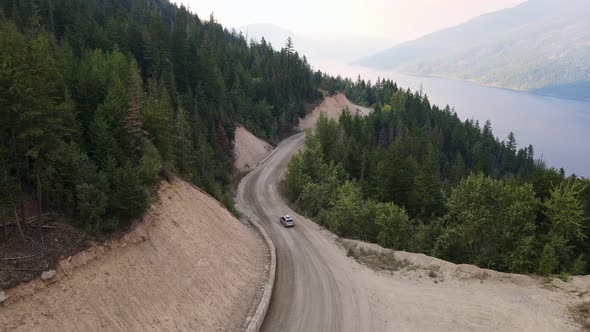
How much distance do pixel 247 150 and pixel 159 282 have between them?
51.8 meters

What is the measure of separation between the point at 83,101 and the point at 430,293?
2905 cm

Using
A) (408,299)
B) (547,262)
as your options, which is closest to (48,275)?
(408,299)

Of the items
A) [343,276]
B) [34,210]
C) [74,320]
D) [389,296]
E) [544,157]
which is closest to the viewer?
[74,320]

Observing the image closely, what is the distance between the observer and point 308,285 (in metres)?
28.8

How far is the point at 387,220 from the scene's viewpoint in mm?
36531

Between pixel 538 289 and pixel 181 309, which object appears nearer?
pixel 181 309

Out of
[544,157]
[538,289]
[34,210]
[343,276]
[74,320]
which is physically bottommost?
[544,157]

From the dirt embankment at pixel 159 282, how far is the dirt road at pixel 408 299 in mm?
2666

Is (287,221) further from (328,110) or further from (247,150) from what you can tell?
(328,110)

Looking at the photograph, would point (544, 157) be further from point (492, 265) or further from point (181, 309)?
point (181, 309)

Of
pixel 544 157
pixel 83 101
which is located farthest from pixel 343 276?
pixel 544 157

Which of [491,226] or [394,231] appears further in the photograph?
[394,231]

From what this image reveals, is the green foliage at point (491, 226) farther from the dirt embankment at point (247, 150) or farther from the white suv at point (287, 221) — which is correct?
the dirt embankment at point (247, 150)

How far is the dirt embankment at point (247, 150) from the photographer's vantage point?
68000 mm
